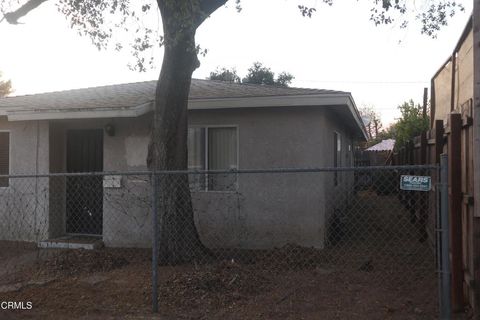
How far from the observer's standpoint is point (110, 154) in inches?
401

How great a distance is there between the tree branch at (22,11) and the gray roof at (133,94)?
1.74m

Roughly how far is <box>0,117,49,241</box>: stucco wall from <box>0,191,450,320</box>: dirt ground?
146 centimetres

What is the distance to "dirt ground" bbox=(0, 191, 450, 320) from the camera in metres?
5.59

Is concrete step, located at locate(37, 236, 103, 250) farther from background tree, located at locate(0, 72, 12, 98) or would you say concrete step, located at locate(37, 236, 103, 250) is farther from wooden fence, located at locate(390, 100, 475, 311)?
background tree, located at locate(0, 72, 12, 98)

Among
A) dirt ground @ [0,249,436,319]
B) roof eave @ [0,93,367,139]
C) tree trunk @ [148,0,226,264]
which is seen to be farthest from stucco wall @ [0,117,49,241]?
tree trunk @ [148,0,226,264]

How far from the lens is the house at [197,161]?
30.2ft

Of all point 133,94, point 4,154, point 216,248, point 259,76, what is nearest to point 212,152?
→ point 216,248

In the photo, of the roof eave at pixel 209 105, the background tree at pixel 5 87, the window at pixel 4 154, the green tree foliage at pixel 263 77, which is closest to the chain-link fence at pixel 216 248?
the window at pixel 4 154

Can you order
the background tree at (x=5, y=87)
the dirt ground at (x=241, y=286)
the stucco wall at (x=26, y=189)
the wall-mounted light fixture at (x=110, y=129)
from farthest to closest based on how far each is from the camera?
the background tree at (x=5, y=87)
the stucco wall at (x=26, y=189)
the wall-mounted light fixture at (x=110, y=129)
the dirt ground at (x=241, y=286)

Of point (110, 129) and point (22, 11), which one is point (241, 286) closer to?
point (110, 129)

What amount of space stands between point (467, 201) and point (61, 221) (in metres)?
8.37

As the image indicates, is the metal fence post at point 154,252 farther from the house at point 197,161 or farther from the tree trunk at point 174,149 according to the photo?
the house at point 197,161

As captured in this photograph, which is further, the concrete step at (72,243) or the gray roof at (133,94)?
the concrete step at (72,243)

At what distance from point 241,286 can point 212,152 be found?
4010 millimetres
